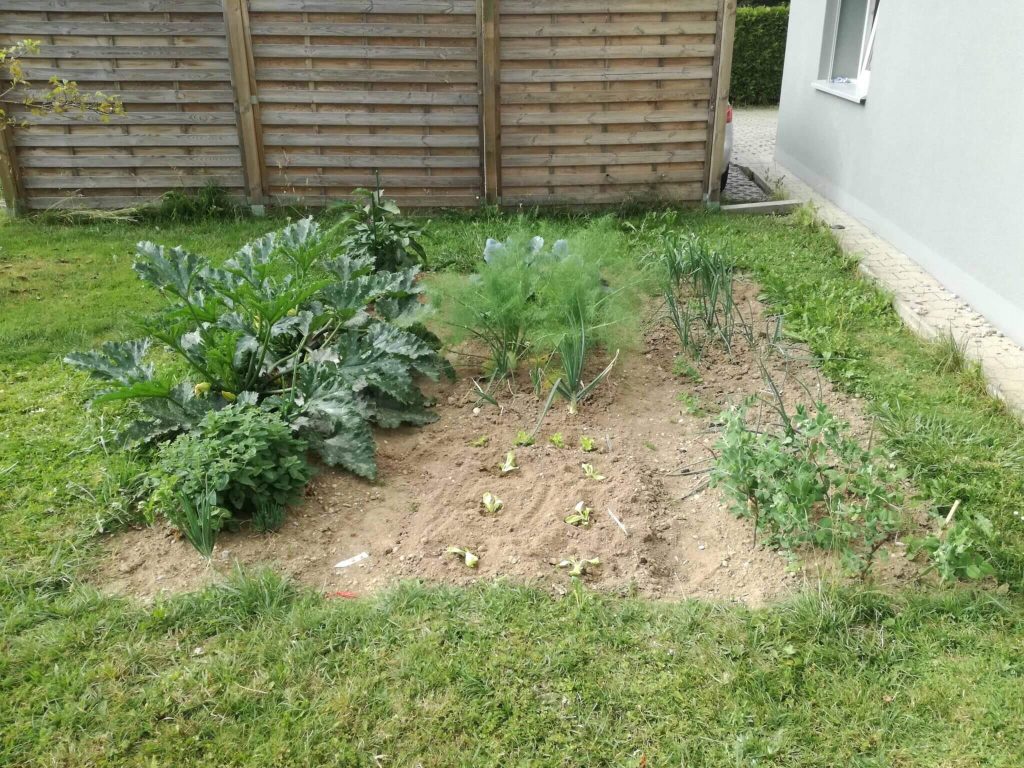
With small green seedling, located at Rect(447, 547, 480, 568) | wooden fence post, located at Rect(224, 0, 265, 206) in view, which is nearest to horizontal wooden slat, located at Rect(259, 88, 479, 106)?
wooden fence post, located at Rect(224, 0, 265, 206)

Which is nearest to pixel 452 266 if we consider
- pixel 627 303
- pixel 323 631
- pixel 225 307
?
pixel 627 303

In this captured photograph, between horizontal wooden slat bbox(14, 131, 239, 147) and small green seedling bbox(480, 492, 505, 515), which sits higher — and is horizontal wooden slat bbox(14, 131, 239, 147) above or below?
above

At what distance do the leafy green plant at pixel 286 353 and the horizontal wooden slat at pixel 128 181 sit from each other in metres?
3.77

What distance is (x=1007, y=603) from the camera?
8.89ft

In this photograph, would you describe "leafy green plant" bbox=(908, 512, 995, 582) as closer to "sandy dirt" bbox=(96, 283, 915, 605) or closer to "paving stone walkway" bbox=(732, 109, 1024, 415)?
"sandy dirt" bbox=(96, 283, 915, 605)

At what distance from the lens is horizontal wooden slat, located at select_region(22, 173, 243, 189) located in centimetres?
739

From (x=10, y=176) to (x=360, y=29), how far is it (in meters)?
3.45

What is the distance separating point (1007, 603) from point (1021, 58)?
369 centimetres

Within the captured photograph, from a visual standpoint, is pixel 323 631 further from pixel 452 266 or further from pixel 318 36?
pixel 318 36

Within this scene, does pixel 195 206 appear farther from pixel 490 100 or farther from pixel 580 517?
pixel 580 517

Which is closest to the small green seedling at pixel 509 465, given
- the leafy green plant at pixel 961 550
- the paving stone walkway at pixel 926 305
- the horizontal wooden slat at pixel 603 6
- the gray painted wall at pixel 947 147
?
the leafy green plant at pixel 961 550

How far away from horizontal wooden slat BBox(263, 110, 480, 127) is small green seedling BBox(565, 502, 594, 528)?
513 centimetres

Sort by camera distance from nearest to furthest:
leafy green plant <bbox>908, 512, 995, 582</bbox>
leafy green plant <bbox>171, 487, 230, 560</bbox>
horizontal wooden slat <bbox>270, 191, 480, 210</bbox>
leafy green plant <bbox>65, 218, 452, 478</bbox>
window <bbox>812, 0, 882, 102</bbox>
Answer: leafy green plant <bbox>908, 512, 995, 582</bbox> < leafy green plant <bbox>171, 487, 230, 560</bbox> < leafy green plant <bbox>65, 218, 452, 478</bbox> < horizontal wooden slat <bbox>270, 191, 480, 210</bbox> < window <bbox>812, 0, 882, 102</bbox>

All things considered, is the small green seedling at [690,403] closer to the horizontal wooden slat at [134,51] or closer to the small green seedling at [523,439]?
the small green seedling at [523,439]
